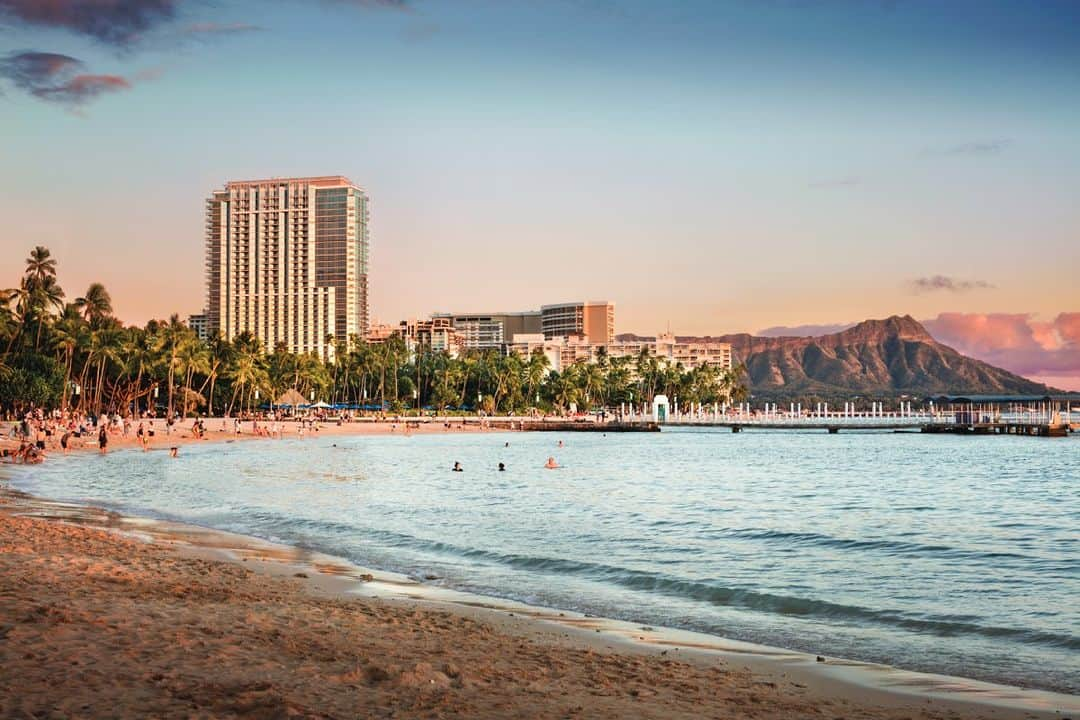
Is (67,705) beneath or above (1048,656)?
above

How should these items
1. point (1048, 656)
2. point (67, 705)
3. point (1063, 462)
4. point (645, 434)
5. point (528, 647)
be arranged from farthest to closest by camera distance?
point (645, 434) < point (1063, 462) < point (1048, 656) < point (528, 647) < point (67, 705)

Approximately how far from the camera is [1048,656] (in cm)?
1134

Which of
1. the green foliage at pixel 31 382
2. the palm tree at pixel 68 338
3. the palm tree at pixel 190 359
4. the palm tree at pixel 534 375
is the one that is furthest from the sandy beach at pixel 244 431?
the palm tree at pixel 534 375

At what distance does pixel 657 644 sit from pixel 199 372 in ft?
373

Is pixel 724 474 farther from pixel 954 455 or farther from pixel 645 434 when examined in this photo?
pixel 645 434

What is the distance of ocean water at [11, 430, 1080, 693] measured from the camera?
514 inches

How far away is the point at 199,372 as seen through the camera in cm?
11669

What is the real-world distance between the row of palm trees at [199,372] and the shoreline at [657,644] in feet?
236

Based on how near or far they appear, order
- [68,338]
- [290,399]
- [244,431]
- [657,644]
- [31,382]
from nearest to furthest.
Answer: [657,644], [31,382], [68,338], [244,431], [290,399]

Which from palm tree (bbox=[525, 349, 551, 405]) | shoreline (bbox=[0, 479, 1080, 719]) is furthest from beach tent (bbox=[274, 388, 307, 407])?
shoreline (bbox=[0, 479, 1080, 719])

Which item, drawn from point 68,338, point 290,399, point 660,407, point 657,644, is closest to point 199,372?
point 290,399

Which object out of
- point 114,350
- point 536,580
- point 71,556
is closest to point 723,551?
point 536,580

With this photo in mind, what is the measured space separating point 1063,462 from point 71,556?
2618 inches

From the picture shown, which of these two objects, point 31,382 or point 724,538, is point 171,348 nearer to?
point 31,382
